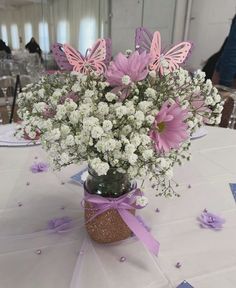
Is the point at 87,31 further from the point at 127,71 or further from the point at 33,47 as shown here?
the point at 127,71

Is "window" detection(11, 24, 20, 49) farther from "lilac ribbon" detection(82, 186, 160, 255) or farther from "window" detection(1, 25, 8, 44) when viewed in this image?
"lilac ribbon" detection(82, 186, 160, 255)

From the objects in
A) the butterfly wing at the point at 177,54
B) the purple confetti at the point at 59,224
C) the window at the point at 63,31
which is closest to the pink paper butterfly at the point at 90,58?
the butterfly wing at the point at 177,54

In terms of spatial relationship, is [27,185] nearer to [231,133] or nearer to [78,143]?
[78,143]

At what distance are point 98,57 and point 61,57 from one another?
9 cm

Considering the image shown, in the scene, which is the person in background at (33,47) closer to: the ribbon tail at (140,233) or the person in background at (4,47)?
the person in background at (4,47)

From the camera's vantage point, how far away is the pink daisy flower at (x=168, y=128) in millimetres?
476

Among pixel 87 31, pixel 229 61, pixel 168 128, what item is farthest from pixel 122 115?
pixel 87 31

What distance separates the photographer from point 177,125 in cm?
48

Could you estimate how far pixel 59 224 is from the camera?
2.18 ft

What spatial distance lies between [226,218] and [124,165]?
0.37 meters

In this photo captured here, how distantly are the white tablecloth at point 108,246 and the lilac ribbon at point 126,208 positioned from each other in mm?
34

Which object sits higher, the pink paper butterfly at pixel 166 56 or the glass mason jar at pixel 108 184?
the pink paper butterfly at pixel 166 56

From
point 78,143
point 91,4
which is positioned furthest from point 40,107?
point 91,4

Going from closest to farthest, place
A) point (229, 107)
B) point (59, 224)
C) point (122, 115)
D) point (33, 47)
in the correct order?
point (122, 115)
point (59, 224)
point (229, 107)
point (33, 47)
